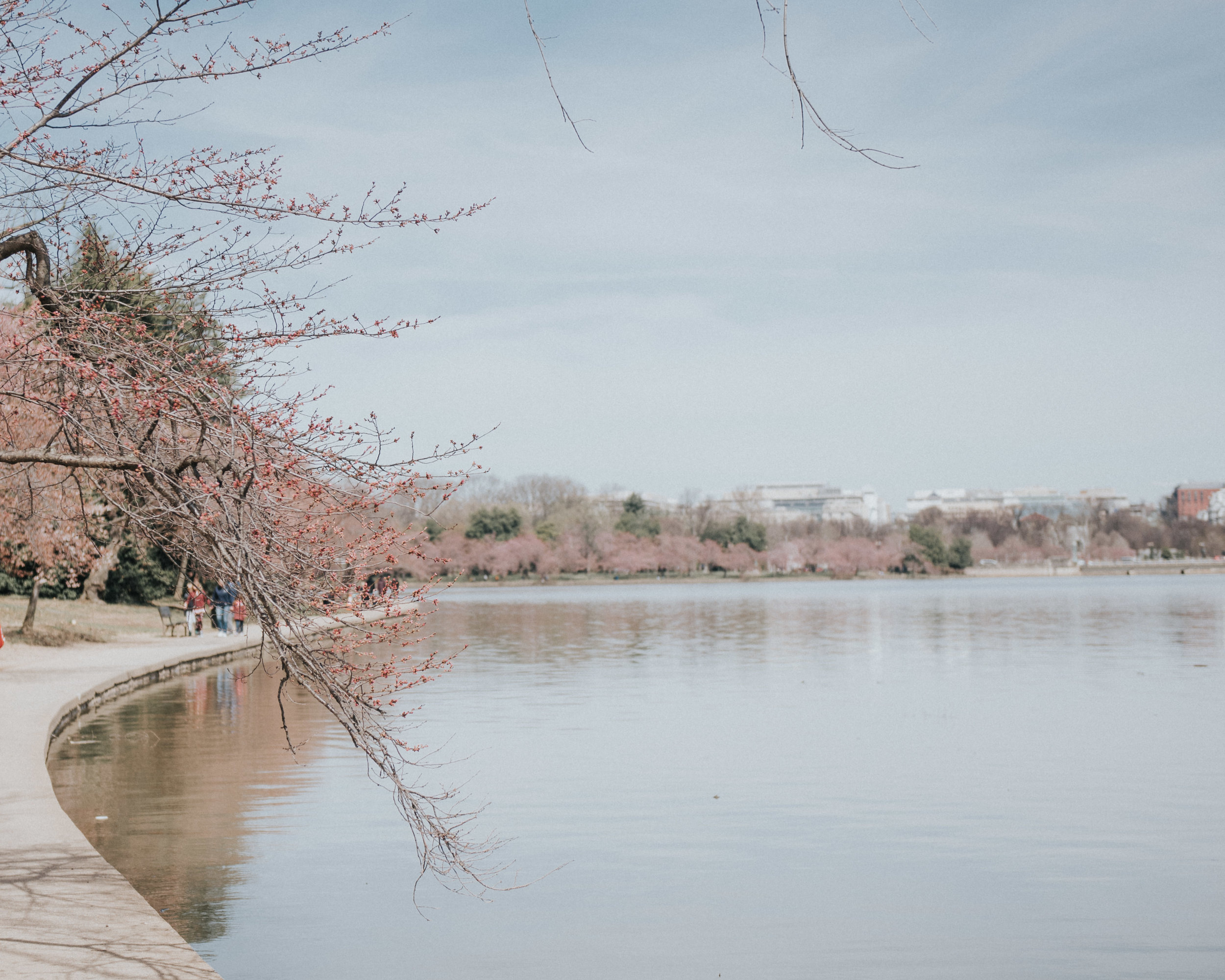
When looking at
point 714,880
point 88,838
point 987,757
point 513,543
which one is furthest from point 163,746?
point 513,543

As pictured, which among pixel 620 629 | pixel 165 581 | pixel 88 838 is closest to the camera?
pixel 88 838

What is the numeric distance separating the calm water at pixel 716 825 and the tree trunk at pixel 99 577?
1147 cm

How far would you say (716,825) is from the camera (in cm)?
1134

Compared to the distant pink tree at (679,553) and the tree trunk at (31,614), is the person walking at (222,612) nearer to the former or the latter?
the tree trunk at (31,614)

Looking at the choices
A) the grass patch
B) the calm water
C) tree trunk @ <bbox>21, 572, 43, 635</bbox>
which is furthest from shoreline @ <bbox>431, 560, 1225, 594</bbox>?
the calm water

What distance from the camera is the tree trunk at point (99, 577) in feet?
111

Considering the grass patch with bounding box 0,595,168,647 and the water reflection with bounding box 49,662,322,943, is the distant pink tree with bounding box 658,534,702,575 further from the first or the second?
the water reflection with bounding box 49,662,322,943

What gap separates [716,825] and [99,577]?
3217 cm

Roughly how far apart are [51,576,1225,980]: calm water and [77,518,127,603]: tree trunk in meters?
11.5

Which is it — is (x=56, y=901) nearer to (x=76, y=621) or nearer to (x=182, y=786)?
(x=182, y=786)

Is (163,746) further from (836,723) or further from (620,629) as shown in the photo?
(620,629)

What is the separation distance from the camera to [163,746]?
50.3 feet

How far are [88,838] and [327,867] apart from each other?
2.11 metres

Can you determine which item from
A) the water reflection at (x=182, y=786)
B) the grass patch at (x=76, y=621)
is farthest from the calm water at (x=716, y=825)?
the grass patch at (x=76, y=621)
